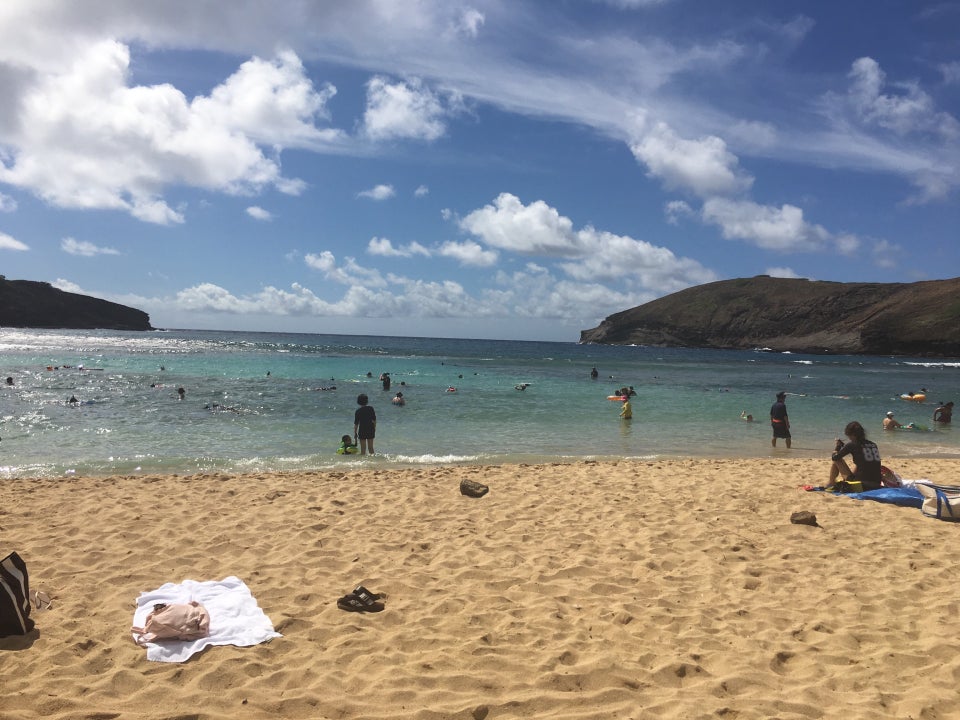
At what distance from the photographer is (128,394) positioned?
89.2 ft

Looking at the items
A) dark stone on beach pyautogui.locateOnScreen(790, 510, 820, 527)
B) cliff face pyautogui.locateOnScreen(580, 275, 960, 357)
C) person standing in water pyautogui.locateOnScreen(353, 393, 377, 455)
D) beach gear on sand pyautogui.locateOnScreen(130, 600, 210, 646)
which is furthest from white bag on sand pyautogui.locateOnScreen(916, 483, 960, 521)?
cliff face pyautogui.locateOnScreen(580, 275, 960, 357)

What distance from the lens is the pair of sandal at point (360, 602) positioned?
17.8 feet

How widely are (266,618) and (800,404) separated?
102 ft

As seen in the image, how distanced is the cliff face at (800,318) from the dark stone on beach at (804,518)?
11436cm

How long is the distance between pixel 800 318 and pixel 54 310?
18478 cm

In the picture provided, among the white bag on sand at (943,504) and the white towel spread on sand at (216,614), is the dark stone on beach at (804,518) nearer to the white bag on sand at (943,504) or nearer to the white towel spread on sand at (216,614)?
the white bag on sand at (943,504)

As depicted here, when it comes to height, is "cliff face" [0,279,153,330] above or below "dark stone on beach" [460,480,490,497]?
above

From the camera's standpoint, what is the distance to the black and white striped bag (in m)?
4.66

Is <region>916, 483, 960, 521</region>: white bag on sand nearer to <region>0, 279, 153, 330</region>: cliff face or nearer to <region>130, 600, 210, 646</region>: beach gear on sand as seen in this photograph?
<region>130, 600, 210, 646</region>: beach gear on sand

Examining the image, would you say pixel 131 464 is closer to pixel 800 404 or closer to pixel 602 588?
pixel 602 588

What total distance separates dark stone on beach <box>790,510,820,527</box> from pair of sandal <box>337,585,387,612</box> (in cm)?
609

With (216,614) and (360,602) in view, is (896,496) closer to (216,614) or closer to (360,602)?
(360,602)

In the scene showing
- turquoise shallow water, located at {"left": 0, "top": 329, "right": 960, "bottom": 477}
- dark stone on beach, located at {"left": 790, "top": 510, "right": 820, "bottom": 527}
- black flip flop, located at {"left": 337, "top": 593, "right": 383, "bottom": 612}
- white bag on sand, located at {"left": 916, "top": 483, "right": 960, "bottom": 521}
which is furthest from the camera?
turquoise shallow water, located at {"left": 0, "top": 329, "right": 960, "bottom": 477}

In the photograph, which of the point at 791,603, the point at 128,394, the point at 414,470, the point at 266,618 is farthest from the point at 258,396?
the point at 791,603
